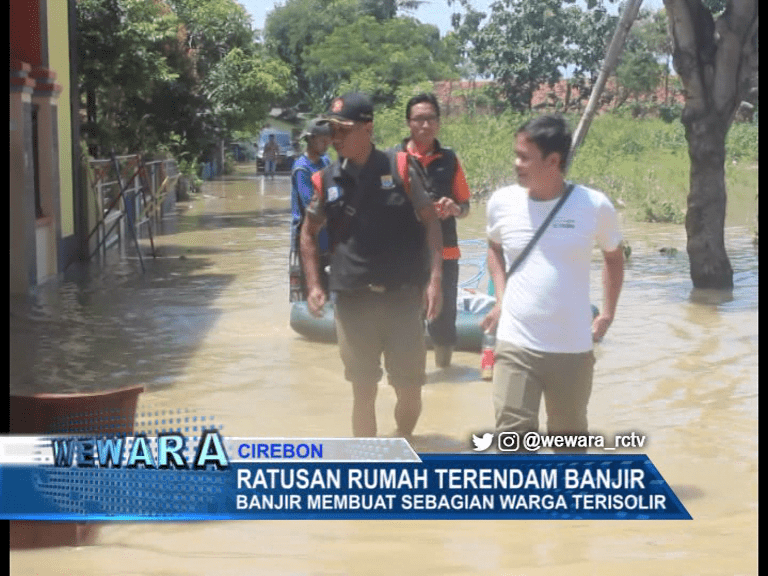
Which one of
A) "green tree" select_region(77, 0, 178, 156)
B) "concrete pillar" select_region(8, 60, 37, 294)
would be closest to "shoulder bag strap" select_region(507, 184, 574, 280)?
"concrete pillar" select_region(8, 60, 37, 294)

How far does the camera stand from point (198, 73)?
26.6 metres

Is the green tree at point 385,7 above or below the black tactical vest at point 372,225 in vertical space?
above

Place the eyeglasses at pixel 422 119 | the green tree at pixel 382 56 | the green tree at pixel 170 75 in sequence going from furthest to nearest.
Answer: the green tree at pixel 382 56 → the green tree at pixel 170 75 → the eyeglasses at pixel 422 119

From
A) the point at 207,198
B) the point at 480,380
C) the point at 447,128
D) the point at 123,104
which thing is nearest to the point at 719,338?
the point at 480,380

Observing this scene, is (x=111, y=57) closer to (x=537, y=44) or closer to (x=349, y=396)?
(x=349, y=396)

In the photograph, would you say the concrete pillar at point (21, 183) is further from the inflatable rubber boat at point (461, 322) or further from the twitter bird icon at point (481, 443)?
the twitter bird icon at point (481, 443)

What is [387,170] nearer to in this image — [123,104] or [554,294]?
[554,294]

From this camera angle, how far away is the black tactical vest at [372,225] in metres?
6.18

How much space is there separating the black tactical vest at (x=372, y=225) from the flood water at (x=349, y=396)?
1.18 metres

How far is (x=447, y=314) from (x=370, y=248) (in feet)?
8.87

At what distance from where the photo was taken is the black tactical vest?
6.18 meters

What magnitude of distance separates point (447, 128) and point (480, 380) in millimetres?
22361

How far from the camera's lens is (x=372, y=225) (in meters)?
6.19

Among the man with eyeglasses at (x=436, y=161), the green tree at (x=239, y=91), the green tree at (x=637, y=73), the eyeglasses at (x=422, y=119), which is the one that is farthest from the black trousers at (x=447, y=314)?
the green tree at (x=637, y=73)
